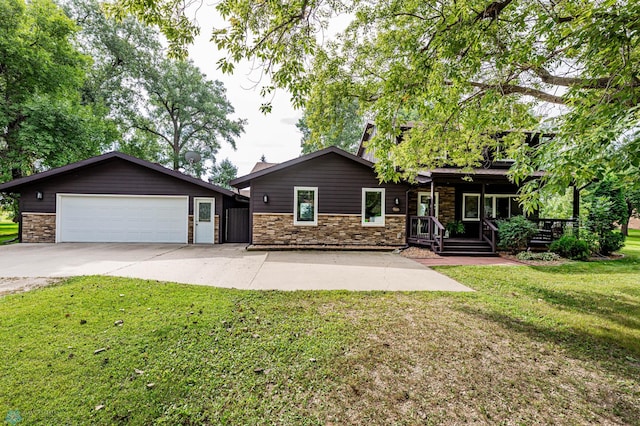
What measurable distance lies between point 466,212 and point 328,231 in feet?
21.9

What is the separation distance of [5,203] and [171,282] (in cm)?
1785

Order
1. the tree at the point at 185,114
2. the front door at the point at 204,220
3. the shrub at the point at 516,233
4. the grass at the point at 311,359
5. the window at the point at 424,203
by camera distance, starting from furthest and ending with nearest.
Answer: the tree at the point at 185,114, the window at the point at 424,203, the front door at the point at 204,220, the shrub at the point at 516,233, the grass at the point at 311,359

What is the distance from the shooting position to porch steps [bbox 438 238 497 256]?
9.79 metres

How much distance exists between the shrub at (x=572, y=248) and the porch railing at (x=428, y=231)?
12.8ft

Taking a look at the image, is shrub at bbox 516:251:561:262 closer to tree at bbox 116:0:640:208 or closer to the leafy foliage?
the leafy foliage

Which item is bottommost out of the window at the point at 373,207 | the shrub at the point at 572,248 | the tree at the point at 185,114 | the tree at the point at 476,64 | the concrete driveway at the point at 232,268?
the concrete driveway at the point at 232,268

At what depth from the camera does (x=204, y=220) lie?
11719 millimetres

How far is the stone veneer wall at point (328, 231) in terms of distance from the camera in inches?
422

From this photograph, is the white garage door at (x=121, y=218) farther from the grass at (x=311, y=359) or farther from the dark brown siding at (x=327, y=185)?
the grass at (x=311, y=359)

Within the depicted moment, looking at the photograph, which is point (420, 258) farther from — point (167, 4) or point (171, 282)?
point (167, 4)

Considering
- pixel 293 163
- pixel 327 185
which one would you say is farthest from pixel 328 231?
pixel 293 163

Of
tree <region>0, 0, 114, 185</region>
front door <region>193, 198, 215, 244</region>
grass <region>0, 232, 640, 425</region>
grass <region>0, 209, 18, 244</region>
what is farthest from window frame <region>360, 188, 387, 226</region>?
grass <region>0, 209, 18, 244</region>

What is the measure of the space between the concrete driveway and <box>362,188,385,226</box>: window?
2287mm

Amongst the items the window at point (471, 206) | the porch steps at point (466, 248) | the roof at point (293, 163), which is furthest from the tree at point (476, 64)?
the window at point (471, 206)
